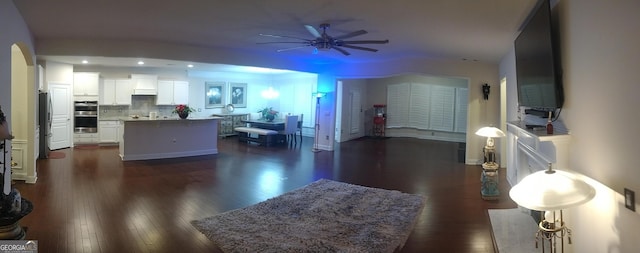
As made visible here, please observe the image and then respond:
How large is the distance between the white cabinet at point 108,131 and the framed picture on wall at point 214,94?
2774 millimetres

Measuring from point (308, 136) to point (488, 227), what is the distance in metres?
9.23

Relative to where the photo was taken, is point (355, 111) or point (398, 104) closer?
point (355, 111)

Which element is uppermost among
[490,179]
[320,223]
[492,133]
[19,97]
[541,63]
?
[541,63]

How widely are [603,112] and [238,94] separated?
38.3 feet

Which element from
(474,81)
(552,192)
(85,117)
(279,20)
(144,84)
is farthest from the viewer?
(144,84)

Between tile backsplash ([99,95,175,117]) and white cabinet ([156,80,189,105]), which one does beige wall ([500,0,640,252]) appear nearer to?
white cabinet ([156,80,189,105])

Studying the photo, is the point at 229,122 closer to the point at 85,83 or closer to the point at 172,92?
the point at 172,92

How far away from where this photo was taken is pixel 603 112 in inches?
86.7

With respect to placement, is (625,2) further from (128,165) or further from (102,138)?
(102,138)

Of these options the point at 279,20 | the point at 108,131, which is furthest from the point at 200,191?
the point at 108,131

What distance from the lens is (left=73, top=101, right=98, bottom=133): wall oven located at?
977 centimetres

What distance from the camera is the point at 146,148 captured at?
796 cm

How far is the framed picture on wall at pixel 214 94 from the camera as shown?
12073 millimetres

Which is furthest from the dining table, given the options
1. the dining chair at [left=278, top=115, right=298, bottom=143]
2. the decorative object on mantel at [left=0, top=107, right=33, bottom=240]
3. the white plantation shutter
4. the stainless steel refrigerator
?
the decorative object on mantel at [left=0, top=107, right=33, bottom=240]
